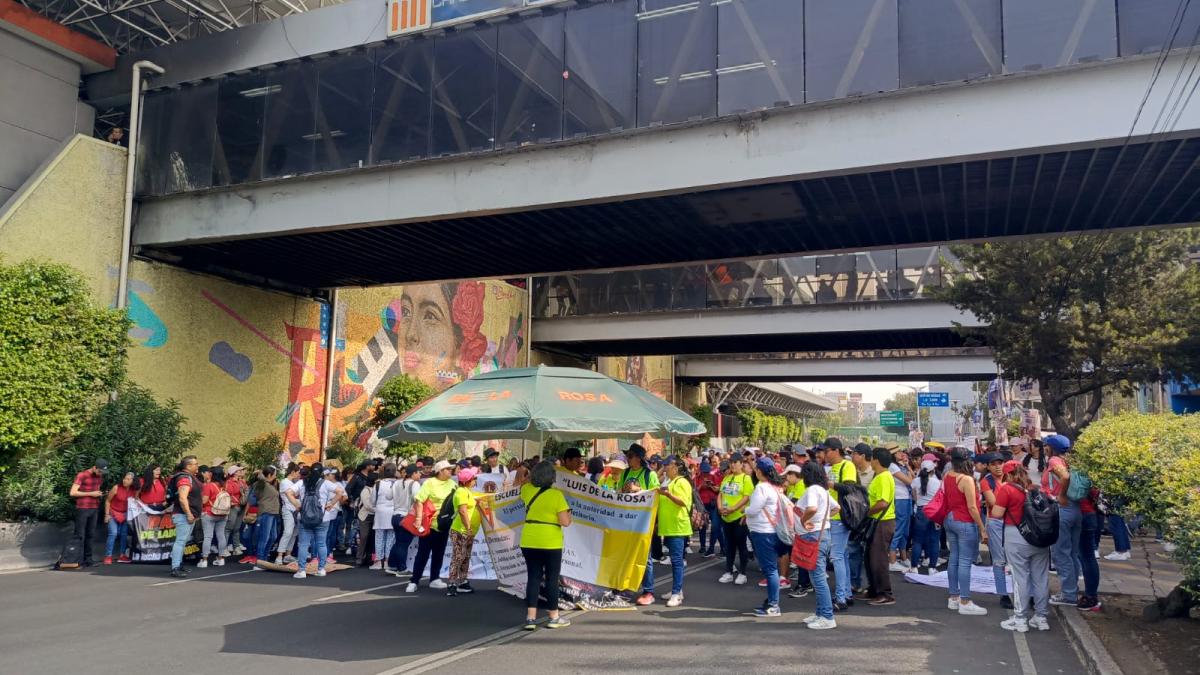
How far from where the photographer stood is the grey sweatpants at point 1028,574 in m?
8.45

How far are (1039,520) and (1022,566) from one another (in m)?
0.63

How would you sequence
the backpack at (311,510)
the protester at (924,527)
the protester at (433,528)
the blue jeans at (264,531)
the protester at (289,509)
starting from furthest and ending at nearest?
the blue jeans at (264,531) → the protester at (924,527) → the protester at (289,509) → the backpack at (311,510) → the protester at (433,528)

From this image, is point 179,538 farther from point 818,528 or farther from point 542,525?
point 818,528

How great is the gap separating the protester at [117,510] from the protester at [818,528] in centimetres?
1052

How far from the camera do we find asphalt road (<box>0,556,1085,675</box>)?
23.2ft

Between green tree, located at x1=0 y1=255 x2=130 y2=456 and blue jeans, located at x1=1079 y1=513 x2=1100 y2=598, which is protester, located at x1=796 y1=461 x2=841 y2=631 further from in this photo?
green tree, located at x1=0 y1=255 x2=130 y2=456

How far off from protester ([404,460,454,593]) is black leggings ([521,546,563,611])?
109 inches

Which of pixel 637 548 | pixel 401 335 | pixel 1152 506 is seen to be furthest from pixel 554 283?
pixel 1152 506

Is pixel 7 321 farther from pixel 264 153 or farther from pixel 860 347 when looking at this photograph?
pixel 860 347

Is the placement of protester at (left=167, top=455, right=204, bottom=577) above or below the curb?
above

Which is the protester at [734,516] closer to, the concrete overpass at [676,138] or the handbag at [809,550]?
the handbag at [809,550]

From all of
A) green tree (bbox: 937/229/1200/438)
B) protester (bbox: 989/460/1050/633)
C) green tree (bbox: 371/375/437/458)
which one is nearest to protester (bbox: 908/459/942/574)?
protester (bbox: 989/460/1050/633)

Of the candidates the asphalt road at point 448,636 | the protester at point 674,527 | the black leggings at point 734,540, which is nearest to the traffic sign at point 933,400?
the black leggings at point 734,540

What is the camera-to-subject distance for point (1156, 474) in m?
7.93
